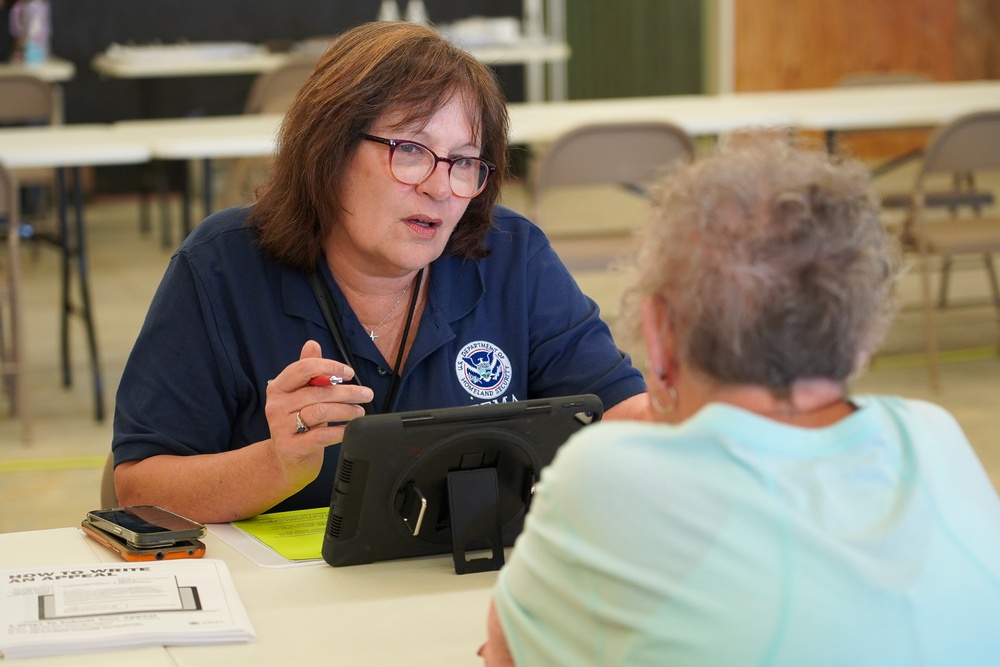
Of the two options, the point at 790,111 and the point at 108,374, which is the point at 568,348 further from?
the point at 108,374

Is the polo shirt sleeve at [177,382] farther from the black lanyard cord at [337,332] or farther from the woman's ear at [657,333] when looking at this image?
the woman's ear at [657,333]

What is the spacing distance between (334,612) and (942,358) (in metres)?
3.97

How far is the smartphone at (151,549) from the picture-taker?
1465 mm

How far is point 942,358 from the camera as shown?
4805mm

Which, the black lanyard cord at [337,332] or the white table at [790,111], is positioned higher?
the white table at [790,111]

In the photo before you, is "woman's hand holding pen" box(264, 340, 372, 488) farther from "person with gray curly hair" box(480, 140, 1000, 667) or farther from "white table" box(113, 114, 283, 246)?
"white table" box(113, 114, 283, 246)

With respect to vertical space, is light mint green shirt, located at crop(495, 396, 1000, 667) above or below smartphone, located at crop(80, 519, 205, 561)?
above

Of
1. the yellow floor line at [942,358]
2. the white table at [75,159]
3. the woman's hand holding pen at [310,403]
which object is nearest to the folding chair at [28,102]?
the white table at [75,159]

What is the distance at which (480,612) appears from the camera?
53.1 inches

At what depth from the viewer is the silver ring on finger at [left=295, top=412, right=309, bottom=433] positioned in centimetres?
147

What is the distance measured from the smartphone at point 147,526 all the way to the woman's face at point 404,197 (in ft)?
1.59

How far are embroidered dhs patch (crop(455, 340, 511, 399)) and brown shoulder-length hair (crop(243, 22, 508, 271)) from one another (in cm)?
27

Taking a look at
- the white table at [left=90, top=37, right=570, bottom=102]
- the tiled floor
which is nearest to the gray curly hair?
the tiled floor

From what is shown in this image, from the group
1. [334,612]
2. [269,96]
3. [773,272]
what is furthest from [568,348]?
[269,96]
